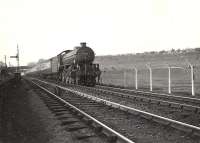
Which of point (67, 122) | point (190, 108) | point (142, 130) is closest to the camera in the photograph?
point (142, 130)

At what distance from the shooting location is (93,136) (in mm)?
8141

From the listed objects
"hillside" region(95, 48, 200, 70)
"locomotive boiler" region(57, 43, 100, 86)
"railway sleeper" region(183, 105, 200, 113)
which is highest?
"hillside" region(95, 48, 200, 70)

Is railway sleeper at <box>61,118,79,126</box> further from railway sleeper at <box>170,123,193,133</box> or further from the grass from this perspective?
the grass

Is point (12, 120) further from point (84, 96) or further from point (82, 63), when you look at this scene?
point (82, 63)

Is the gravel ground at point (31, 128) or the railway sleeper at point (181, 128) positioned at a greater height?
the railway sleeper at point (181, 128)

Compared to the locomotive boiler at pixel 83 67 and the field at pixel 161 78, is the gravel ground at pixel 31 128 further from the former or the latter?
the locomotive boiler at pixel 83 67

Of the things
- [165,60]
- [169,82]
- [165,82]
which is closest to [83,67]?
[165,82]

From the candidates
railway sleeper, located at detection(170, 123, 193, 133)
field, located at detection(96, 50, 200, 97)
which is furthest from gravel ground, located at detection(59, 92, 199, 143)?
field, located at detection(96, 50, 200, 97)

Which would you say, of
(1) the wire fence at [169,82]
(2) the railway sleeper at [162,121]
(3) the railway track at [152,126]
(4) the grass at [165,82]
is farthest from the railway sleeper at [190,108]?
(4) the grass at [165,82]

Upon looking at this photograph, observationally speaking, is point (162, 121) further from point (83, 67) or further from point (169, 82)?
point (83, 67)

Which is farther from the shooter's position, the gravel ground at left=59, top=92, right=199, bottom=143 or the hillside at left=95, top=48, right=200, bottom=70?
the hillside at left=95, top=48, right=200, bottom=70

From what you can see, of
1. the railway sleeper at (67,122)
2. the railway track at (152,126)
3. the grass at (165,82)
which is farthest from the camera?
the grass at (165,82)

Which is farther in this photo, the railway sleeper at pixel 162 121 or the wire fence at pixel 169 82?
the wire fence at pixel 169 82

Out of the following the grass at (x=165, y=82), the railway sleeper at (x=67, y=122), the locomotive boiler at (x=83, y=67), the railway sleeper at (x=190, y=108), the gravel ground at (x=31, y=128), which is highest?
the locomotive boiler at (x=83, y=67)
